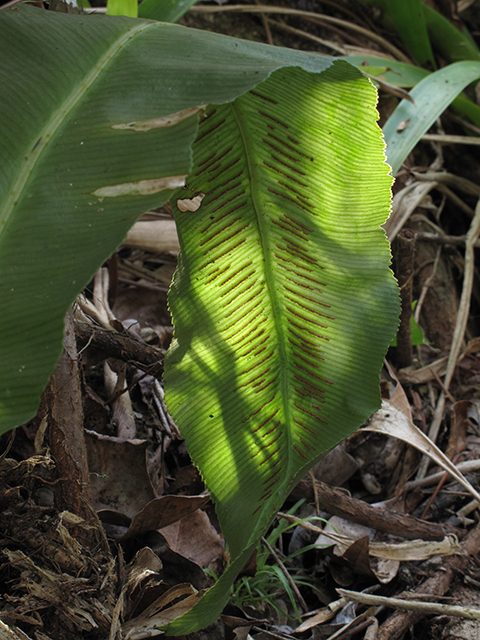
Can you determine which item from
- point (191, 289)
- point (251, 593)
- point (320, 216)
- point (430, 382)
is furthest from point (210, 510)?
point (430, 382)

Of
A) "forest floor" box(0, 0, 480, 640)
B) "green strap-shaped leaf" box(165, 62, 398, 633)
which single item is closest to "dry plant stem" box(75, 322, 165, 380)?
"forest floor" box(0, 0, 480, 640)

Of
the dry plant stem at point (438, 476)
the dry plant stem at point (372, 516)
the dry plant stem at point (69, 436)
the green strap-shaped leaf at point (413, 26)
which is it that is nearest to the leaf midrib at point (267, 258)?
the dry plant stem at point (69, 436)

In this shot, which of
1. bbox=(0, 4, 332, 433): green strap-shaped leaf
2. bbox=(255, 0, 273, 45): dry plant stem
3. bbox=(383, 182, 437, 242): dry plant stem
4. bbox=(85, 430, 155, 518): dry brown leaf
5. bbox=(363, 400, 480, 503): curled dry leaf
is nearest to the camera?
bbox=(0, 4, 332, 433): green strap-shaped leaf

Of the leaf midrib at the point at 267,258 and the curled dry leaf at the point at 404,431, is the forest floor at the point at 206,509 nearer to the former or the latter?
the curled dry leaf at the point at 404,431

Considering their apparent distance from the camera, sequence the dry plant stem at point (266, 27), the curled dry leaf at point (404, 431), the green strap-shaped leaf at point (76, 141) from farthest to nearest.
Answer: the dry plant stem at point (266, 27) → the curled dry leaf at point (404, 431) → the green strap-shaped leaf at point (76, 141)

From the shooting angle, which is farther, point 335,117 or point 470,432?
point 470,432

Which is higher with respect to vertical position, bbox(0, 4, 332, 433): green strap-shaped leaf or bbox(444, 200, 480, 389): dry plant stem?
bbox(0, 4, 332, 433): green strap-shaped leaf

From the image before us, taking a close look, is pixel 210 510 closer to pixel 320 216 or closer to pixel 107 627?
pixel 107 627

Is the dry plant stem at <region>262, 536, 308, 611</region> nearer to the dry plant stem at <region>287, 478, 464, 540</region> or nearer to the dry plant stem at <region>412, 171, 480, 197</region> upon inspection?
the dry plant stem at <region>287, 478, 464, 540</region>
